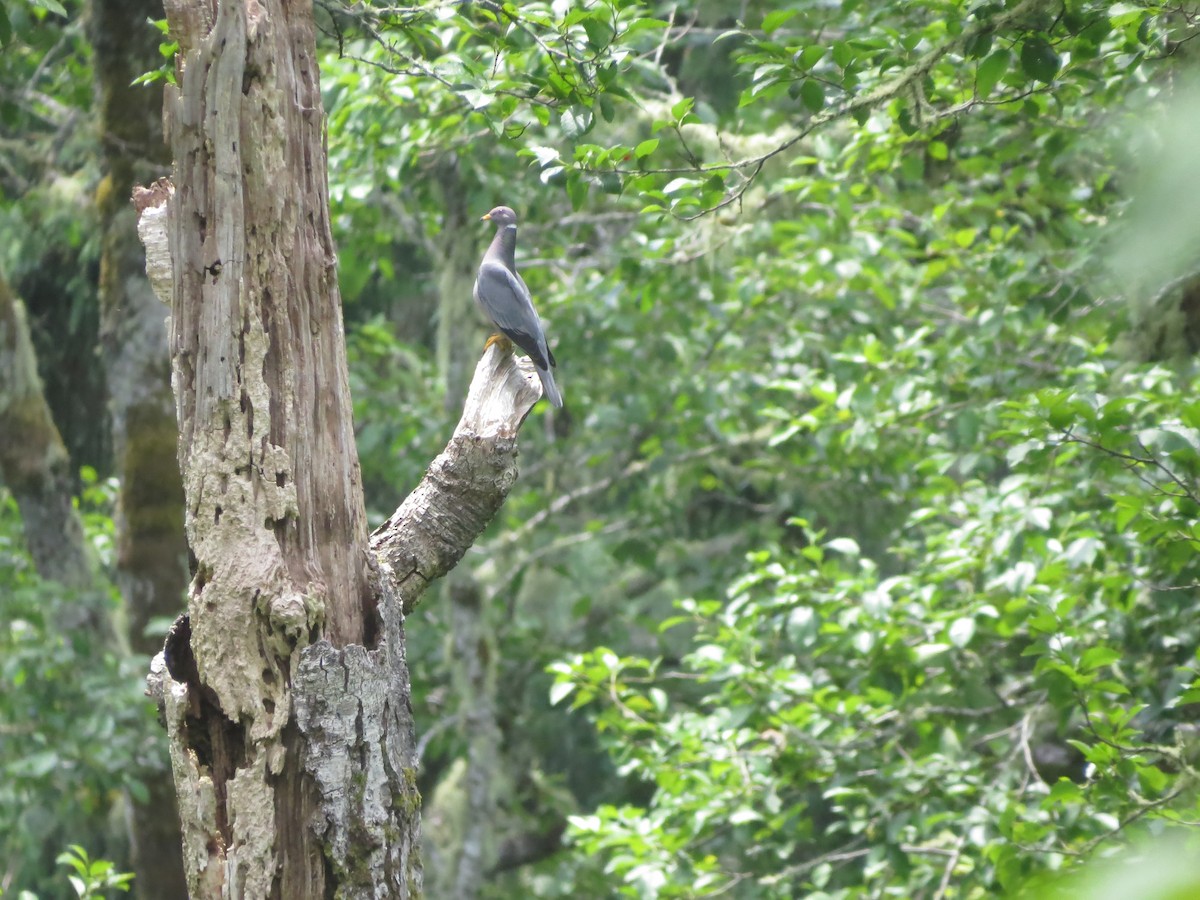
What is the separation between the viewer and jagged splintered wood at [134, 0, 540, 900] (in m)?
1.85

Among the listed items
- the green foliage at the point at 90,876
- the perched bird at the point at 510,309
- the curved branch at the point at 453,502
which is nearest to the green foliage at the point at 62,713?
the green foliage at the point at 90,876

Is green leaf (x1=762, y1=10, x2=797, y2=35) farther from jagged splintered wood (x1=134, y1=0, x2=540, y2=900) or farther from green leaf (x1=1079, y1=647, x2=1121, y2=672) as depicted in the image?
green leaf (x1=1079, y1=647, x2=1121, y2=672)

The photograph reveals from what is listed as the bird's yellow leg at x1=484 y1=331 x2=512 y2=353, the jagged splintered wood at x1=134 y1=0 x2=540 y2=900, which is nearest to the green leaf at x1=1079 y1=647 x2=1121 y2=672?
the bird's yellow leg at x1=484 y1=331 x2=512 y2=353

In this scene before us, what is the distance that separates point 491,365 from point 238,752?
1.00m

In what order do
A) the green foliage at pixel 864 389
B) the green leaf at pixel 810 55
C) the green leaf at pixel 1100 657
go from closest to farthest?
the green leaf at pixel 810 55 < the green foliage at pixel 864 389 < the green leaf at pixel 1100 657

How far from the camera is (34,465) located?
5.86 meters

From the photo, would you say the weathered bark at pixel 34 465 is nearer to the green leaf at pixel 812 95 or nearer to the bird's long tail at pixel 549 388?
the bird's long tail at pixel 549 388

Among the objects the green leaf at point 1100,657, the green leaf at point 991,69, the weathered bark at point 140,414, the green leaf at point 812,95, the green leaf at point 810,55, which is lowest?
the green leaf at point 1100,657

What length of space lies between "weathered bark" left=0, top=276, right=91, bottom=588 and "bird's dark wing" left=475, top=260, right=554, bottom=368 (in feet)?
11.1

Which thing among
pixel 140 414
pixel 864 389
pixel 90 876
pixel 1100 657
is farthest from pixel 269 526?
pixel 140 414

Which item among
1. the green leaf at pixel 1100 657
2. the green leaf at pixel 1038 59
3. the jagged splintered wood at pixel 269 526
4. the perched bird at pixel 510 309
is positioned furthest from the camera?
the perched bird at pixel 510 309

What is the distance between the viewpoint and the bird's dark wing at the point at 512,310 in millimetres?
3113

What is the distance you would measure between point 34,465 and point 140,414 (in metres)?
0.96

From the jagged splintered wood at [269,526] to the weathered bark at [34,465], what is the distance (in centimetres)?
437
